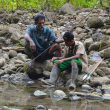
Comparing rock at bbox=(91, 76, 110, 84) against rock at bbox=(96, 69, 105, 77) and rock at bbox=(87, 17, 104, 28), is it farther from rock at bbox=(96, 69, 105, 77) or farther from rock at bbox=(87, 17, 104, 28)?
rock at bbox=(87, 17, 104, 28)

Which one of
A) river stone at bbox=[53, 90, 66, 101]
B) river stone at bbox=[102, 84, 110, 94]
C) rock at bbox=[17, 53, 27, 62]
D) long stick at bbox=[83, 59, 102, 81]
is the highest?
rock at bbox=[17, 53, 27, 62]

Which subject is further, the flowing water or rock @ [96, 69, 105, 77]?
rock @ [96, 69, 105, 77]

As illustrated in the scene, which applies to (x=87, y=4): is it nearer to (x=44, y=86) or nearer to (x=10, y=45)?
(x=10, y=45)

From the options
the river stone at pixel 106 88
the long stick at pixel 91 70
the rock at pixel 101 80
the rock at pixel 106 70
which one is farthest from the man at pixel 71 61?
the rock at pixel 106 70

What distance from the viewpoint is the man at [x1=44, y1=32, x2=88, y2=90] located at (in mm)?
8672

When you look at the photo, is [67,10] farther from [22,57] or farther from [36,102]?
[36,102]

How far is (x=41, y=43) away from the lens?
376 inches

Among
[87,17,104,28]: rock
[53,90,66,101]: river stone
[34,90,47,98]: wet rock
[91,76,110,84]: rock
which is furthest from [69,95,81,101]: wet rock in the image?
[87,17,104,28]: rock

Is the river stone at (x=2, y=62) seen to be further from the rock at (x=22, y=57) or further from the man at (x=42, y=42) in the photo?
the man at (x=42, y=42)

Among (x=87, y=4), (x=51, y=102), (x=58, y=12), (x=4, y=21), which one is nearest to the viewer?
(x=51, y=102)

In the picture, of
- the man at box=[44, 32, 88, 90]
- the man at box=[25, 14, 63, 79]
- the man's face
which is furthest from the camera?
the man at box=[25, 14, 63, 79]

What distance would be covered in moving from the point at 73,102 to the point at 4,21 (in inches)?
424

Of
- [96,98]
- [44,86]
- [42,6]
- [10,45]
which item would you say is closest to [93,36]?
[10,45]

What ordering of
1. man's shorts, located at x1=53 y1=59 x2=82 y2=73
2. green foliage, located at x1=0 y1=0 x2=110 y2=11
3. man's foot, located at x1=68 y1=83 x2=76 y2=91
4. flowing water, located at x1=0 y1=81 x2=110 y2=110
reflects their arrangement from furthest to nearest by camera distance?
green foliage, located at x1=0 y1=0 x2=110 y2=11 < man's shorts, located at x1=53 y1=59 x2=82 y2=73 < man's foot, located at x1=68 y1=83 x2=76 y2=91 < flowing water, located at x1=0 y1=81 x2=110 y2=110
